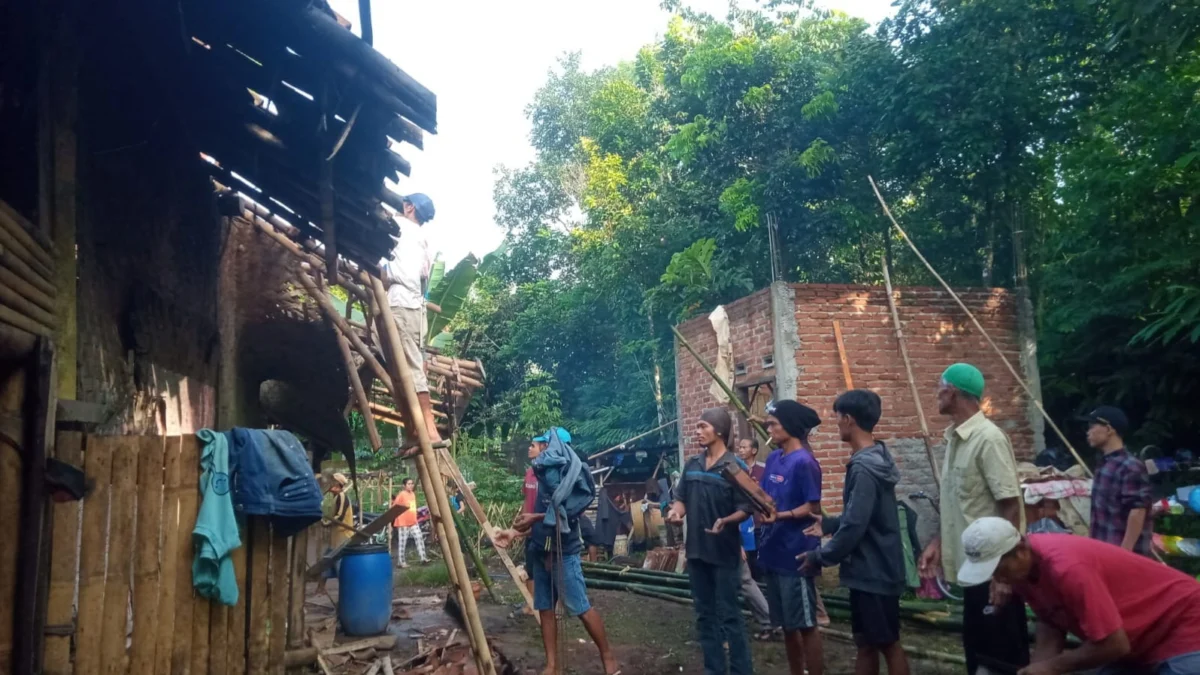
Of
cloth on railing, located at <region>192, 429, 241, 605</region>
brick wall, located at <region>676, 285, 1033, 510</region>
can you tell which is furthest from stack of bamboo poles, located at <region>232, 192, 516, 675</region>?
brick wall, located at <region>676, 285, 1033, 510</region>

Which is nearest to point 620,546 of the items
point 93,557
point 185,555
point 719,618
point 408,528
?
point 408,528

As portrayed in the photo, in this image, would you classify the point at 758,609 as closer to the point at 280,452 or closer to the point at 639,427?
the point at 280,452

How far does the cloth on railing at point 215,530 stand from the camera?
363 cm

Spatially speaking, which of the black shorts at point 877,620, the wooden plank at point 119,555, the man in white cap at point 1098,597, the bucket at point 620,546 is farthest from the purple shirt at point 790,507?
the bucket at point 620,546

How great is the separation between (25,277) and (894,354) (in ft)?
29.0

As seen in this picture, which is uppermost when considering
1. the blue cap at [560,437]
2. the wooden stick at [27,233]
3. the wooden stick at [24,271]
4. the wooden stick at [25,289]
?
the wooden stick at [27,233]

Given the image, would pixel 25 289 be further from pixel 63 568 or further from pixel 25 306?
pixel 63 568

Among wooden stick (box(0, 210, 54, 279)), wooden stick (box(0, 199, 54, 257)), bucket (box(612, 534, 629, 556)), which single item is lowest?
bucket (box(612, 534, 629, 556))

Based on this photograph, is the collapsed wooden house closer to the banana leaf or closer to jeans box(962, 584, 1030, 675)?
jeans box(962, 584, 1030, 675)

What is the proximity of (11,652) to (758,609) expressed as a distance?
19.2 feet

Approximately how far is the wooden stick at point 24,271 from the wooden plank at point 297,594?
9.14 ft

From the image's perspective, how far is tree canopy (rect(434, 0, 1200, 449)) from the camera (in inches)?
395

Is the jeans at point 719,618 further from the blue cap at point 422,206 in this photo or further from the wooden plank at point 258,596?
the blue cap at point 422,206

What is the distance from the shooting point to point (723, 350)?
36.3 feet
